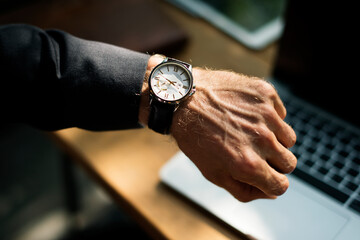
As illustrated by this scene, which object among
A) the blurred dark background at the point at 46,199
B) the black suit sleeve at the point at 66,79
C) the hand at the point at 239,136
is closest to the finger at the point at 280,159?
the hand at the point at 239,136

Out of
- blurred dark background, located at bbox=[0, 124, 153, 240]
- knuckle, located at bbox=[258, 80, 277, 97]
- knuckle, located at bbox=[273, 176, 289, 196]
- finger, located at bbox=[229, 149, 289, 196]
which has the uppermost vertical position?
knuckle, located at bbox=[258, 80, 277, 97]

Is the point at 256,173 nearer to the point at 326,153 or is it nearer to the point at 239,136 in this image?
the point at 239,136

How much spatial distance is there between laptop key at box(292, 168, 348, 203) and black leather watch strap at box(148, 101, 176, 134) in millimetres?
263

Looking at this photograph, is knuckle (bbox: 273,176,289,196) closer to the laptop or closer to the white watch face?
the laptop

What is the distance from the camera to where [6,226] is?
1294 mm

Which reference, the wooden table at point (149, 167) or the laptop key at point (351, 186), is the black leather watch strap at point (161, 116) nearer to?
the wooden table at point (149, 167)

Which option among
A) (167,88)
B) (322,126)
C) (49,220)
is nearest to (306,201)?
(322,126)

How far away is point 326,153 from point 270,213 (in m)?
0.18

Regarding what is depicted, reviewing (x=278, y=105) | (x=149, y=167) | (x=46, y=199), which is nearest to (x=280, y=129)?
(x=278, y=105)

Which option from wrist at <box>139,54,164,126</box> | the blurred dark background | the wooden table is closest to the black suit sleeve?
wrist at <box>139,54,164,126</box>

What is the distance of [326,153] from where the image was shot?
0.70m

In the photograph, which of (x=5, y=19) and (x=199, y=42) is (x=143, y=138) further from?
(x=5, y=19)

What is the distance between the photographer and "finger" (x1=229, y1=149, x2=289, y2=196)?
1.72ft

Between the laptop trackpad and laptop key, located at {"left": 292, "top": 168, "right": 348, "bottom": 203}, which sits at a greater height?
laptop key, located at {"left": 292, "top": 168, "right": 348, "bottom": 203}
